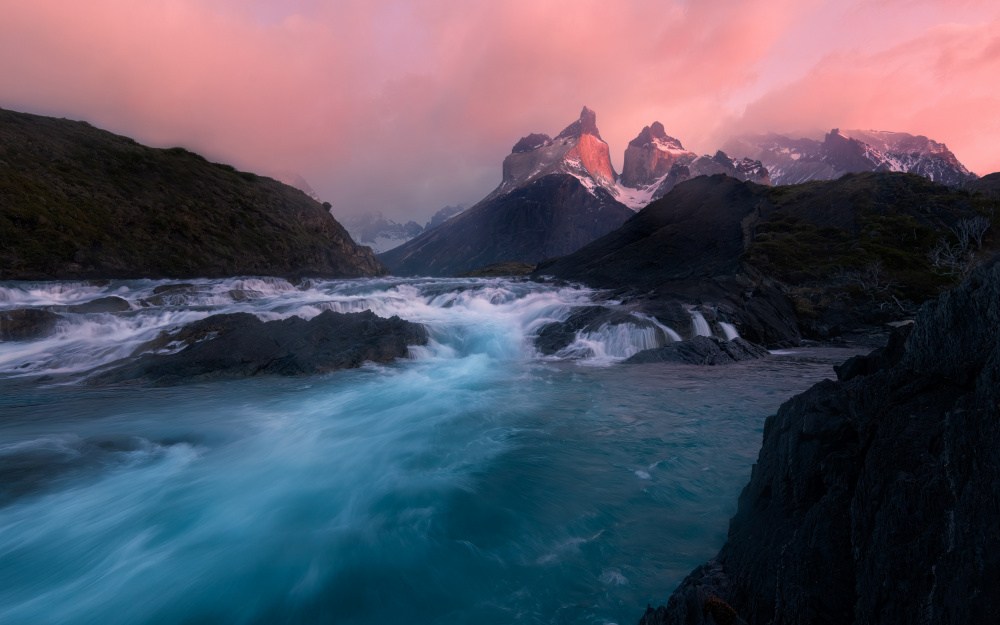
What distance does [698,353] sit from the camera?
600 inches

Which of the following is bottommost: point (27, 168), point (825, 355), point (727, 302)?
point (825, 355)

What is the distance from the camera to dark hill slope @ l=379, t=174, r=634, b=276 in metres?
172

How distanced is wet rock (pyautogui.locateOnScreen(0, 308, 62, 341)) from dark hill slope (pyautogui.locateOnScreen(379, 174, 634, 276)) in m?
153

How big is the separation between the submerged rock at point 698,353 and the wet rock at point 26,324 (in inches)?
891

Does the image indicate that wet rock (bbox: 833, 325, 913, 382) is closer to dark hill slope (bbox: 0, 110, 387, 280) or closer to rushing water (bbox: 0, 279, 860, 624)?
rushing water (bbox: 0, 279, 860, 624)

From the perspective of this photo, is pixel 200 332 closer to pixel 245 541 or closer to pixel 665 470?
pixel 245 541

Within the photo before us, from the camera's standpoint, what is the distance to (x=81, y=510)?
19.1 ft

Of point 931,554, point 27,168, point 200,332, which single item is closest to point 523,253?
point 27,168

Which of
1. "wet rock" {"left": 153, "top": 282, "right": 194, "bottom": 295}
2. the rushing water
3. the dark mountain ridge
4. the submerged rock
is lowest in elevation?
the rushing water

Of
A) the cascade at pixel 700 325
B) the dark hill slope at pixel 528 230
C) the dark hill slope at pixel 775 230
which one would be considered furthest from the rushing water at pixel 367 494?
the dark hill slope at pixel 528 230

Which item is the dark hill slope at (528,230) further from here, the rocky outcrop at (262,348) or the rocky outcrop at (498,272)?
the rocky outcrop at (262,348)

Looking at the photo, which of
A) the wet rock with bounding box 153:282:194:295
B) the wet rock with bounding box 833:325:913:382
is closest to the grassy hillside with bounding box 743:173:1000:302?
the wet rock with bounding box 833:325:913:382

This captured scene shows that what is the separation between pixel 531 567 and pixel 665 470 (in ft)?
10.6

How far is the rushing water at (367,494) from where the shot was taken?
4.23 metres
